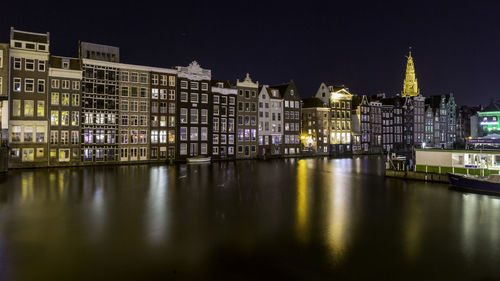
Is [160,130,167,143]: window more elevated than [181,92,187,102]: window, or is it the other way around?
[181,92,187,102]: window

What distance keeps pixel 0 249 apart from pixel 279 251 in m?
13.1

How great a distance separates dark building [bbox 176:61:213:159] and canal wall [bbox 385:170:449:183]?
37.2 m

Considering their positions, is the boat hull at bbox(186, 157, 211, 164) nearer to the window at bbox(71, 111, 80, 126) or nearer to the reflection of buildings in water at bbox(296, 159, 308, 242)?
the window at bbox(71, 111, 80, 126)

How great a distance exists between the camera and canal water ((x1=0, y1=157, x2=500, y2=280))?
1466 cm

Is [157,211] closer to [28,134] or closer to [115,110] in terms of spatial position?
[28,134]

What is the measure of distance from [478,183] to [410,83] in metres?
96.3

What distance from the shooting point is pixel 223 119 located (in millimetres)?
75625

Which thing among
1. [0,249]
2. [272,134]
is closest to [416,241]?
[0,249]

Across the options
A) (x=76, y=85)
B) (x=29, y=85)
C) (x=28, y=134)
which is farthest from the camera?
(x=76, y=85)

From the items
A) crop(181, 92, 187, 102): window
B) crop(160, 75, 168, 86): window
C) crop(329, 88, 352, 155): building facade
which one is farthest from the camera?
crop(329, 88, 352, 155): building facade

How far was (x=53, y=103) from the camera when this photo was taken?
55.0 m

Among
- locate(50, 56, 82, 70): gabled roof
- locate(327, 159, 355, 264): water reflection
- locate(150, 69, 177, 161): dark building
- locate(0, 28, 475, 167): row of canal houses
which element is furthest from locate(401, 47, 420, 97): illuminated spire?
locate(50, 56, 82, 70): gabled roof

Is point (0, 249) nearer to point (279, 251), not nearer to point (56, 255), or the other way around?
point (56, 255)

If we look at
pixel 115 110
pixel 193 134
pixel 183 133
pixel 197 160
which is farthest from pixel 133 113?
pixel 197 160
